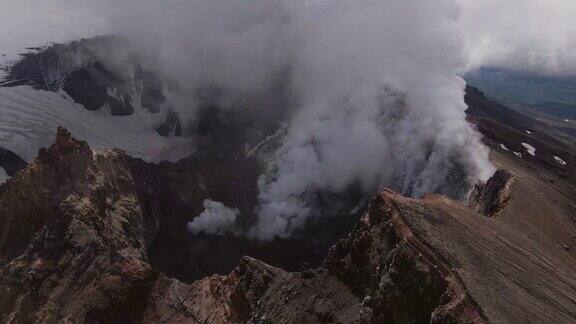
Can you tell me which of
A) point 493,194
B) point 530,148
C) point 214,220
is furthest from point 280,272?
point 530,148

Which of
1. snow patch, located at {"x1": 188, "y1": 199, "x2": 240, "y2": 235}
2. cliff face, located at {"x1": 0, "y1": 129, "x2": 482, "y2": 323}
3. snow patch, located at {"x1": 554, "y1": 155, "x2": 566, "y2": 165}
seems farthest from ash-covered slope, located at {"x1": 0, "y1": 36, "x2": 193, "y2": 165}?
snow patch, located at {"x1": 554, "y1": 155, "x2": 566, "y2": 165}

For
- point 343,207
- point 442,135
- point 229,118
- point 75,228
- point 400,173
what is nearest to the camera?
point 75,228

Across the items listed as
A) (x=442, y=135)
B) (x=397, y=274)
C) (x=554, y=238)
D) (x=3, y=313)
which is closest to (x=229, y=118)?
(x=442, y=135)

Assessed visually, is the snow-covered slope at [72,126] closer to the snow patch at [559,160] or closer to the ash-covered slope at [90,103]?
the ash-covered slope at [90,103]

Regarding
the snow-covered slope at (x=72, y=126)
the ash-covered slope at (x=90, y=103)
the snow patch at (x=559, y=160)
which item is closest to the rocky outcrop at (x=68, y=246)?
the snow-covered slope at (x=72, y=126)

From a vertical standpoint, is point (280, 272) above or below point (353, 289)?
below

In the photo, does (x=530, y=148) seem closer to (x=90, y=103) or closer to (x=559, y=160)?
(x=559, y=160)

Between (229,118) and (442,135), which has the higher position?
(442,135)

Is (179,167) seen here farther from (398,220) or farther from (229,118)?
(398,220)
